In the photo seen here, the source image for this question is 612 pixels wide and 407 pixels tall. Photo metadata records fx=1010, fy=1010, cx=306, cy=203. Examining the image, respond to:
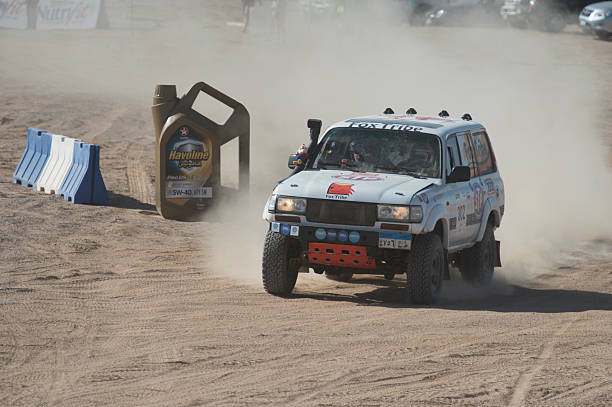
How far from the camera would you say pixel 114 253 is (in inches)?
457

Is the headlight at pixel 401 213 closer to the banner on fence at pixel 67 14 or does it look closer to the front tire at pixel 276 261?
the front tire at pixel 276 261

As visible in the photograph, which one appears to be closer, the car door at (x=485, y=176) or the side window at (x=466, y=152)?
the side window at (x=466, y=152)

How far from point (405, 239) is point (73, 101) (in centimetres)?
1787

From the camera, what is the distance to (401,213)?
8.98m

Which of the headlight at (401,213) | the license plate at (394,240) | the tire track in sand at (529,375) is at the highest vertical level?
the headlight at (401,213)

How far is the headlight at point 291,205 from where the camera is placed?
363 inches

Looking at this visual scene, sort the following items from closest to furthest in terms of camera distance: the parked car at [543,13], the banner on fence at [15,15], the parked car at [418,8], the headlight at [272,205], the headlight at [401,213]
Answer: the headlight at [401,213]
the headlight at [272,205]
the parked car at [543,13]
the banner on fence at [15,15]
the parked car at [418,8]

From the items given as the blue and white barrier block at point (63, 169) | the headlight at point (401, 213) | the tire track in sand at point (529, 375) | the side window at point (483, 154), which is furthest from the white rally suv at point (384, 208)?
the blue and white barrier block at point (63, 169)

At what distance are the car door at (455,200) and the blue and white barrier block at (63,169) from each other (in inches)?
237

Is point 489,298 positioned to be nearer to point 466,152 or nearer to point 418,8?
point 466,152

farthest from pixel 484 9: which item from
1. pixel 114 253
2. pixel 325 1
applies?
pixel 114 253

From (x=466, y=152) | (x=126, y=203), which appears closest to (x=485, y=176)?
(x=466, y=152)

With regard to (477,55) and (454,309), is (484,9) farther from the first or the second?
(454,309)

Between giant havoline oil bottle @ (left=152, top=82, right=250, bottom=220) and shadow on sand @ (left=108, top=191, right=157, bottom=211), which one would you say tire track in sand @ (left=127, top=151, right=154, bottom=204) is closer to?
shadow on sand @ (left=108, top=191, right=157, bottom=211)
